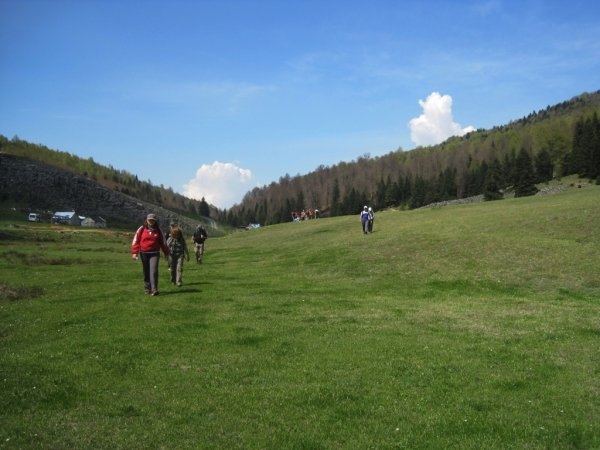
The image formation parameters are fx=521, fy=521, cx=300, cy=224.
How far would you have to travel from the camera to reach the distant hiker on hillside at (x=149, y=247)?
2177 cm

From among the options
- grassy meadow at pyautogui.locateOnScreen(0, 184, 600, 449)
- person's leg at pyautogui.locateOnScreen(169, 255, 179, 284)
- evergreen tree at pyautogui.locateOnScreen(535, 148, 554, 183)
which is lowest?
grassy meadow at pyautogui.locateOnScreen(0, 184, 600, 449)

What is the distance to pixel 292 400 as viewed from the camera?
9828 millimetres

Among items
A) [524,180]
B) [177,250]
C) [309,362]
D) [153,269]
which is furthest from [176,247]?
[524,180]

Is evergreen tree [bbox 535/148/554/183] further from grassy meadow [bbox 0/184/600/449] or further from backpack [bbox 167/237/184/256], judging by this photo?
backpack [bbox 167/237/184/256]

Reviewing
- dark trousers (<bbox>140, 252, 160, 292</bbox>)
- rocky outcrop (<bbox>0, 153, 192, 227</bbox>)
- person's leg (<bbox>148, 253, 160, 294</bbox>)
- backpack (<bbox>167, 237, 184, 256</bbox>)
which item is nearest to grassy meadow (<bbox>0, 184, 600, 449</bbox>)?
person's leg (<bbox>148, 253, 160, 294</bbox>)

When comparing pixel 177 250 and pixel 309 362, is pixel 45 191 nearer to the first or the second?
pixel 177 250

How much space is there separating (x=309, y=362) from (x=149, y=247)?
11.9m

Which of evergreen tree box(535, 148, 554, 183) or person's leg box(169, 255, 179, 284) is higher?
evergreen tree box(535, 148, 554, 183)

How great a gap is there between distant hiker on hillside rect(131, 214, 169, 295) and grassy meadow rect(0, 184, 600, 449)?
0.90 metres

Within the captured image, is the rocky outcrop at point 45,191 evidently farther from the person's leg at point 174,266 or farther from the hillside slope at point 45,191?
the person's leg at point 174,266

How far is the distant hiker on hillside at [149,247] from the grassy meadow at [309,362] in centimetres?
90

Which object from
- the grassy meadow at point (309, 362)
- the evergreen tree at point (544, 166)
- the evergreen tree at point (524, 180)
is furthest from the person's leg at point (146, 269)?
the evergreen tree at point (544, 166)

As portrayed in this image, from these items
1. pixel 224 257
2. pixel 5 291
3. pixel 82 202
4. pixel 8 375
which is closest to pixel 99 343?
pixel 8 375

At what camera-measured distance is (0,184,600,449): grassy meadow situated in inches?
333
